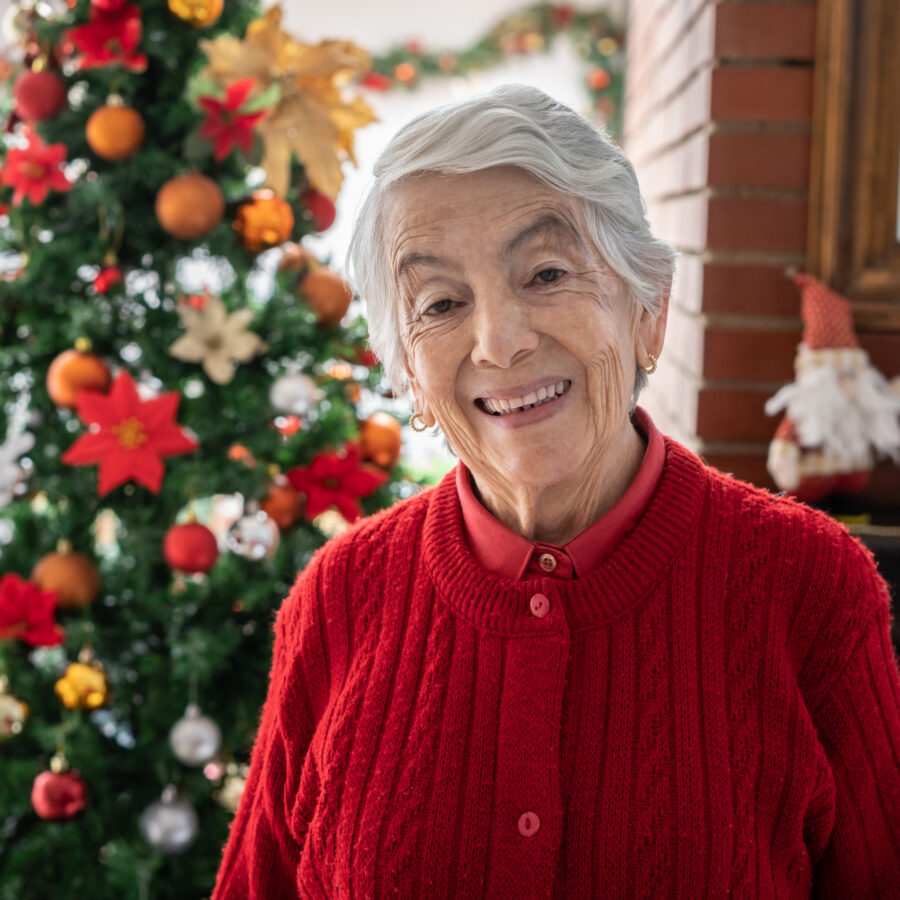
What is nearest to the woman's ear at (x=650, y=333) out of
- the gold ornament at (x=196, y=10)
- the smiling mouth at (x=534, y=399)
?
the smiling mouth at (x=534, y=399)

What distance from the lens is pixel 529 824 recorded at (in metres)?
0.91

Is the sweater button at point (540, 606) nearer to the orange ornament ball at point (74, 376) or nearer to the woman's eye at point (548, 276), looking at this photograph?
the woman's eye at point (548, 276)

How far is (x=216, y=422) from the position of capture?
1780 mm

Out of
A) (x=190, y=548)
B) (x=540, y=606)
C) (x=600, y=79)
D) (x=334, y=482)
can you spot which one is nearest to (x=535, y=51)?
(x=600, y=79)

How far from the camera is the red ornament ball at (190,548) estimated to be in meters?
1.68

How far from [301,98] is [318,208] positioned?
238 millimetres

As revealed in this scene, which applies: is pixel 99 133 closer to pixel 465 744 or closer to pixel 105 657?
pixel 105 657

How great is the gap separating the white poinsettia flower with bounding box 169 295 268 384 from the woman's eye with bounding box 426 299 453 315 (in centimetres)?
85

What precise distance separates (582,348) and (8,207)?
141 centimetres

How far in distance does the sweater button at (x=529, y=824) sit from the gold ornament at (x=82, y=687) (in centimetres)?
111

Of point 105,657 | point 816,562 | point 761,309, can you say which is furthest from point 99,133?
point 816,562

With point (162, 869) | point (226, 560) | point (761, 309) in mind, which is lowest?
point (162, 869)

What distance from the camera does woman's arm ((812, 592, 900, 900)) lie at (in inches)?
36.5

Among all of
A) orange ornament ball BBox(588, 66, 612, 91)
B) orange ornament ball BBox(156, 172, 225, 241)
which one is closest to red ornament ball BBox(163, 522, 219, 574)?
orange ornament ball BBox(156, 172, 225, 241)
